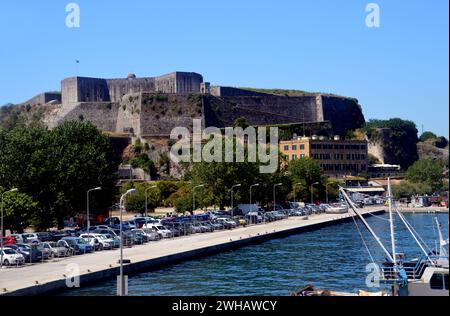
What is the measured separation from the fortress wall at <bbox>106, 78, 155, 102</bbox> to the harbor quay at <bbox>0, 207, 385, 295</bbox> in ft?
187

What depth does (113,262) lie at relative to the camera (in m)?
27.1

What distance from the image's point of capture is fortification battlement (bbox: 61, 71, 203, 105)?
9631 cm

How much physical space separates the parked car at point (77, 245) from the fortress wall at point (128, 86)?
224 feet

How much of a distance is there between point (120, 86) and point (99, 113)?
23.3ft

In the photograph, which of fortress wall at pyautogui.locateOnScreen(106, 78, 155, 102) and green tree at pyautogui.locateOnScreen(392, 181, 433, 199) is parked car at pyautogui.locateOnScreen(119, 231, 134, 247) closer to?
green tree at pyautogui.locateOnScreen(392, 181, 433, 199)

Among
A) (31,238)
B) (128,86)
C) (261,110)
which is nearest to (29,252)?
(31,238)

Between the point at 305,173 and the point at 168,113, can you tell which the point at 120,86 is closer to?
the point at 168,113

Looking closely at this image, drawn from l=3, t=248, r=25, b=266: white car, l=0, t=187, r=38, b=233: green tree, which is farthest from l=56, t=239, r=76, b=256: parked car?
l=0, t=187, r=38, b=233: green tree

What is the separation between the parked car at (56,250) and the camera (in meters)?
29.3

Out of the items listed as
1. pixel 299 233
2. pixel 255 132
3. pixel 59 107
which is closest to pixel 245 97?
pixel 255 132

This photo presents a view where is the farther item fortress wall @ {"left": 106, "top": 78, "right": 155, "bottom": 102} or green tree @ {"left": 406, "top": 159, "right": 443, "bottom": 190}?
fortress wall @ {"left": 106, "top": 78, "right": 155, "bottom": 102}
